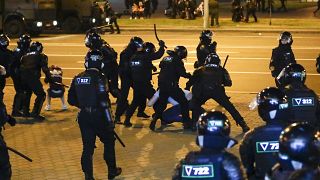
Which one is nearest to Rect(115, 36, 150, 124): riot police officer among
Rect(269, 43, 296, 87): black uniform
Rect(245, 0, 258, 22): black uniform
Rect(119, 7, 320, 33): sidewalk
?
Rect(269, 43, 296, 87): black uniform

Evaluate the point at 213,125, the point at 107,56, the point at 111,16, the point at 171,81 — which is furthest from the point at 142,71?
the point at 111,16

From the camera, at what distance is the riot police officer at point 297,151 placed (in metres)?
4.12

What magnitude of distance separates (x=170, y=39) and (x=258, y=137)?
21.7m

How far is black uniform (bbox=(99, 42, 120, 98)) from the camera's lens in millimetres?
12211

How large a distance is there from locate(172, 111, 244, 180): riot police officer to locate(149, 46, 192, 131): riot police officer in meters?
6.14

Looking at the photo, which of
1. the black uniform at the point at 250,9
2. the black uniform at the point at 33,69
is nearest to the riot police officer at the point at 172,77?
the black uniform at the point at 33,69

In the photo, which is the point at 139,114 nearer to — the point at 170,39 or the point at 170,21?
the point at 170,39

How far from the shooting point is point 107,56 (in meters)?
12.3

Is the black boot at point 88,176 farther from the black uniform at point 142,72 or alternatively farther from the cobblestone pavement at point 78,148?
the black uniform at point 142,72

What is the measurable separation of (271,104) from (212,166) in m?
1.12

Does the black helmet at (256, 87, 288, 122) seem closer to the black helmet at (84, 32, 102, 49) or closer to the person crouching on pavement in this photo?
the black helmet at (84, 32, 102, 49)

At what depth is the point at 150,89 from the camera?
11.5 meters

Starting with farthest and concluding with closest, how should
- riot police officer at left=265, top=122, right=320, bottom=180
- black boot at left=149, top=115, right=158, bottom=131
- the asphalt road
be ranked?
the asphalt road < black boot at left=149, top=115, right=158, bottom=131 < riot police officer at left=265, top=122, right=320, bottom=180

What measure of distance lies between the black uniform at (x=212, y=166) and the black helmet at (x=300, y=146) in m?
0.53
